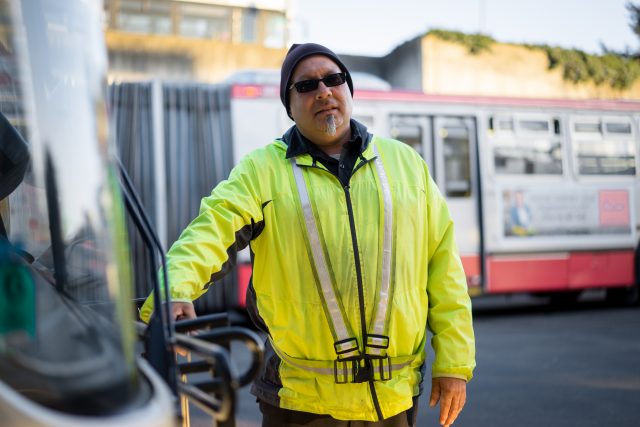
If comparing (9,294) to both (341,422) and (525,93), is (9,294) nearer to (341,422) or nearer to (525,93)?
(341,422)

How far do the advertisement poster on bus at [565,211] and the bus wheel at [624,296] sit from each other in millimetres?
938

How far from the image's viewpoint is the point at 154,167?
1002cm

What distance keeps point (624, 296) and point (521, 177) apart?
103 inches

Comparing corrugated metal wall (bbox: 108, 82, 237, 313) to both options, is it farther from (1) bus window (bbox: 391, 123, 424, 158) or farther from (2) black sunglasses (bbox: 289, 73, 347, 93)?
(2) black sunglasses (bbox: 289, 73, 347, 93)

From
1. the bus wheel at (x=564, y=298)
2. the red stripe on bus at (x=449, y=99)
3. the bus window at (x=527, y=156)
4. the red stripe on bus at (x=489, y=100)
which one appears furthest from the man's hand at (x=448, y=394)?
the bus wheel at (x=564, y=298)

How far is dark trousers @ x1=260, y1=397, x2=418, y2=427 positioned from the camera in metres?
2.58

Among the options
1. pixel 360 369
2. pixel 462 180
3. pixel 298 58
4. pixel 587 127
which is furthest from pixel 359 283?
pixel 587 127

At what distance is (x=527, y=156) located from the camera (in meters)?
11.4

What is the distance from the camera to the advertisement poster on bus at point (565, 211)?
11.1 meters

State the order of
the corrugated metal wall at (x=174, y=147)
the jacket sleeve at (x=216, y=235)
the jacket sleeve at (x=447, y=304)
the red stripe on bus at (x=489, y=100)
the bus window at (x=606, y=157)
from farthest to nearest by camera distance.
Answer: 1. the bus window at (x=606, y=157)
2. the red stripe on bus at (x=489, y=100)
3. the corrugated metal wall at (x=174, y=147)
4. the jacket sleeve at (x=447, y=304)
5. the jacket sleeve at (x=216, y=235)

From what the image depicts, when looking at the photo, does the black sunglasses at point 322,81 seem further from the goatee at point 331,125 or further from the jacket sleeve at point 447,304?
the jacket sleeve at point 447,304

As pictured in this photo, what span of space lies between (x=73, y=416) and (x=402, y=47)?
26053 mm

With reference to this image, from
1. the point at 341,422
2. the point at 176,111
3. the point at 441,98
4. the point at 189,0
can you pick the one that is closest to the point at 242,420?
the point at 341,422

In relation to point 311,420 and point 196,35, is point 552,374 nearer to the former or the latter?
point 311,420
